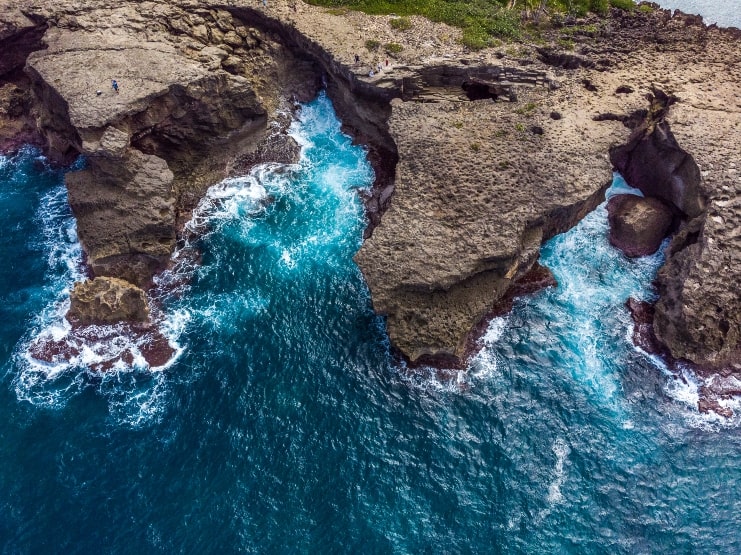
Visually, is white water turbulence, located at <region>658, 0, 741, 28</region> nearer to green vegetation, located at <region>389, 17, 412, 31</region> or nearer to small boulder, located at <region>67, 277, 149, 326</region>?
green vegetation, located at <region>389, 17, 412, 31</region>

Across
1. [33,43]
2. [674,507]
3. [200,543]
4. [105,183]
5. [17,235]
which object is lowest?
[200,543]

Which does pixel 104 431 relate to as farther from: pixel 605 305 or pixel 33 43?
pixel 33 43

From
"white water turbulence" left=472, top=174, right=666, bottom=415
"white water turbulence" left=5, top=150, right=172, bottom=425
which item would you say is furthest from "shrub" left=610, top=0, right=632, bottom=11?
"white water turbulence" left=5, top=150, right=172, bottom=425

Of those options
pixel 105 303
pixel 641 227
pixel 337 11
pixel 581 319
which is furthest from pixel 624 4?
pixel 105 303

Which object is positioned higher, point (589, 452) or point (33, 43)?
point (33, 43)

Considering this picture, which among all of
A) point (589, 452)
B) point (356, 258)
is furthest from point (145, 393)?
point (589, 452)

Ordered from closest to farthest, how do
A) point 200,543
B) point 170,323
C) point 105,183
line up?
1. point 200,543
2. point 170,323
3. point 105,183
